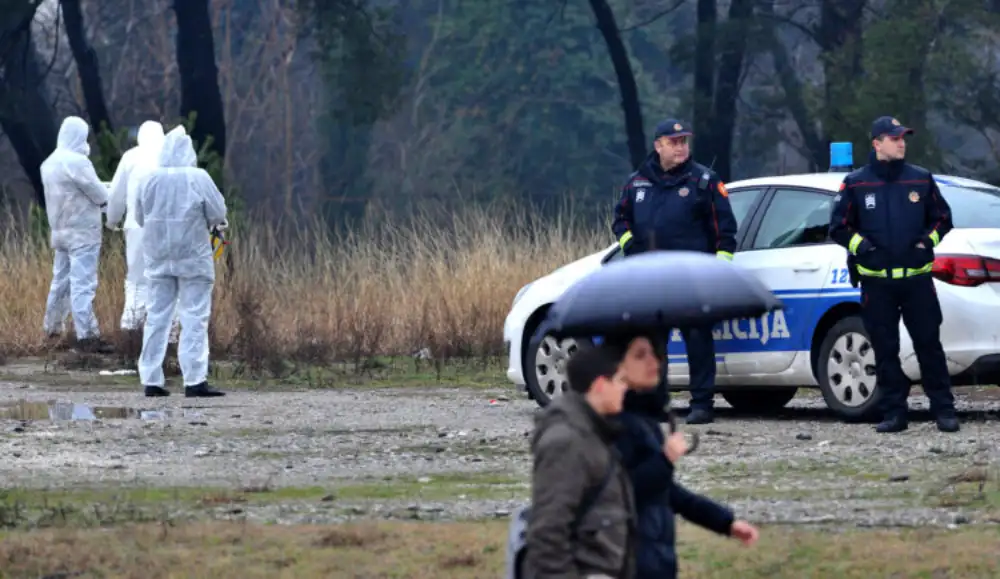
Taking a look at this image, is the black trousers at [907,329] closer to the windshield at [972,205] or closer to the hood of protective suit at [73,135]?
the windshield at [972,205]

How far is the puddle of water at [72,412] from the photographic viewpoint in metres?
13.9

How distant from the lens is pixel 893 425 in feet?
38.3

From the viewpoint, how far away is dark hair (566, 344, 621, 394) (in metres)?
4.84

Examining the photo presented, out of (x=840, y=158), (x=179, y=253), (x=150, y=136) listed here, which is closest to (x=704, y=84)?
(x=150, y=136)

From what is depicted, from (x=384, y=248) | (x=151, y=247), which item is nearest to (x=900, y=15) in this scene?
(x=384, y=248)

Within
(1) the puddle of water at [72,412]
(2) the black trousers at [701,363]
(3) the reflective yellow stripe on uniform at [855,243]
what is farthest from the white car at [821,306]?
(1) the puddle of water at [72,412]

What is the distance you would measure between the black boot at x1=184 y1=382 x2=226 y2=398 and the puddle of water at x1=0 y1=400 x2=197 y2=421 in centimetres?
99

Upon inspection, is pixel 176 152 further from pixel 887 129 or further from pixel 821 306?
pixel 887 129

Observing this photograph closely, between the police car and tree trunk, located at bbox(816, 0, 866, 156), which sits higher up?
tree trunk, located at bbox(816, 0, 866, 156)

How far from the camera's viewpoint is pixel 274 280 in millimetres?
22469

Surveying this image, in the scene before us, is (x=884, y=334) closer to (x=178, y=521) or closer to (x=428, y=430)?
(x=428, y=430)

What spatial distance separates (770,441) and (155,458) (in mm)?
3222

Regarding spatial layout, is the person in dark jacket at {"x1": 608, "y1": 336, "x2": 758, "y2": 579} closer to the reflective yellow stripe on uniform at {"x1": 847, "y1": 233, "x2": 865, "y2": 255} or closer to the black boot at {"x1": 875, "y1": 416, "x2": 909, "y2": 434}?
the reflective yellow stripe on uniform at {"x1": 847, "y1": 233, "x2": 865, "y2": 255}

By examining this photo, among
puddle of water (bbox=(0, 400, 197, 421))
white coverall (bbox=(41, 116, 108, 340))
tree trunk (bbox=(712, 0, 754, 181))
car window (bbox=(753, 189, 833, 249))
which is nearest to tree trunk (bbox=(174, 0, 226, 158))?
tree trunk (bbox=(712, 0, 754, 181))
